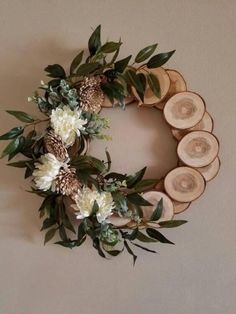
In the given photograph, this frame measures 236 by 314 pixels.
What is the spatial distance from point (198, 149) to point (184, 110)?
120 millimetres

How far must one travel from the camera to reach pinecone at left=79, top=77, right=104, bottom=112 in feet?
3.18

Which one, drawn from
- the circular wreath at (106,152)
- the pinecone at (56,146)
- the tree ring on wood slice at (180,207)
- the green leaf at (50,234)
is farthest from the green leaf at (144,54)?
the green leaf at (50,234)

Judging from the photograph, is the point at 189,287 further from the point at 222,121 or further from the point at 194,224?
the point at 222,121

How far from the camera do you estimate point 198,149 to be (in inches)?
38.4

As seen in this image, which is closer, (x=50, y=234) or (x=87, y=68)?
(x=87, y=68)

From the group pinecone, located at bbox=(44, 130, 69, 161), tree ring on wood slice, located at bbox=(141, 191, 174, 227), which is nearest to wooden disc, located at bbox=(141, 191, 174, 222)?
tree ring on wood slice, located at bbox=(141, 191, 174, 227)

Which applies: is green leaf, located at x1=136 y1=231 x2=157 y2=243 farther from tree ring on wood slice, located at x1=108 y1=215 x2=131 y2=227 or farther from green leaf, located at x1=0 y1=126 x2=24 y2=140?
green leaf, located at x1=0 y1=126 x2=24 y2=140

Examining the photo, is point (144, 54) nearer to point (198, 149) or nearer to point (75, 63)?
point (75, 63)

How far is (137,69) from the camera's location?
985 millimetres

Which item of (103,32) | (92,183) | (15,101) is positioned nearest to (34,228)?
(92,183)

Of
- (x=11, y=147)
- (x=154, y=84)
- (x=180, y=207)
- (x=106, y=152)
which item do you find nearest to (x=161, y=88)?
(x=154, y=84)

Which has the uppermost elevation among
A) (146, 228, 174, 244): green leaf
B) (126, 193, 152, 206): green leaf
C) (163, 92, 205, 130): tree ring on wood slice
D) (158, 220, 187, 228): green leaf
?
(163, 92, 205, 130): tree ring on wood slice

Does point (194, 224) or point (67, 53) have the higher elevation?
point (67, 53)

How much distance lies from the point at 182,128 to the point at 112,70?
0.26 m
